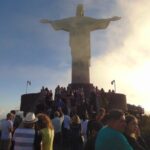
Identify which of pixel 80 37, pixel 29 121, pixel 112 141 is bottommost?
pixel 112 141

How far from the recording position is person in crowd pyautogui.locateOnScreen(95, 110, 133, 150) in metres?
4.86

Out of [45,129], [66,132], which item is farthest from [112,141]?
[66,132]

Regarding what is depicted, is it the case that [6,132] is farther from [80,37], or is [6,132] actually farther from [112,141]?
[80,37]

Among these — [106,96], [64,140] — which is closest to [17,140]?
[64,140]

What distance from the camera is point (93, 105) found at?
22.8 metres

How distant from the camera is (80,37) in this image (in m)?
37.5

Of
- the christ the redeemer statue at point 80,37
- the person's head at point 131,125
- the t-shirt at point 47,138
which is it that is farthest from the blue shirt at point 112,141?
the christ the redeemer statue at point 80,37

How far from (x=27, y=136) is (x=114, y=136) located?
263 cm

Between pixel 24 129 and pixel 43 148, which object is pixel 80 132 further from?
pixel 24 129

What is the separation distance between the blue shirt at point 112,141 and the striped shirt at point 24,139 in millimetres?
2374

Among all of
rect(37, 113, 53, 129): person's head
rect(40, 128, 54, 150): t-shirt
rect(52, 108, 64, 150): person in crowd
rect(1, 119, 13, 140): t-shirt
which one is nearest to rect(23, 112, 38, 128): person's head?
rect(37, 113, 53, 129): person's head

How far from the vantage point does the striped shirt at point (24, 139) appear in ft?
23.3

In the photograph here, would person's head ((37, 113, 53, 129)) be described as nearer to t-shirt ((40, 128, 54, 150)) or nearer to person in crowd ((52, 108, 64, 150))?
t-shirt ((40, 128, 54, 150))

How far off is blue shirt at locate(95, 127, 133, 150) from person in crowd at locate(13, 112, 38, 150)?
2381 mm
